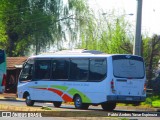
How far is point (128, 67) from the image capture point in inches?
975

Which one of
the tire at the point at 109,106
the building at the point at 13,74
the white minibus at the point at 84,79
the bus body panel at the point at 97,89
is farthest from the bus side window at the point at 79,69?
the building at the point at 13,74

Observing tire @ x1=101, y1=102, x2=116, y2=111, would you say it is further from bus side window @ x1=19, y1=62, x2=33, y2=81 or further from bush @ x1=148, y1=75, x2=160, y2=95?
bush @ x1=148, y1=75, x2=160, y2=95

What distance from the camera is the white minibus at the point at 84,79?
2433 centimetres

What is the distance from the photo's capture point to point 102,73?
24.5m

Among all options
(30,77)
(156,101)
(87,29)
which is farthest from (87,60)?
(87,29)

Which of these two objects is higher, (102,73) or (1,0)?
(1,0)

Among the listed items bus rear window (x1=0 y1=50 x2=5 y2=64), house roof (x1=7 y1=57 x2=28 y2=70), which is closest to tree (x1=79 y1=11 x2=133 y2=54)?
house roof (x1=7 y1=57 x2=28 y2=70)

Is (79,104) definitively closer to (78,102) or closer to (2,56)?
(78,102)

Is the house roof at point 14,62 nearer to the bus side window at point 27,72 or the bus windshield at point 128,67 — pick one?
the bus side window at point 27,72

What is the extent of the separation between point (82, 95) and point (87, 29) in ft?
97.3

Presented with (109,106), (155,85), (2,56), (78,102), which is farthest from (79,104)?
(155,85)

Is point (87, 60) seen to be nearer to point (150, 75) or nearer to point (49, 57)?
point (49, 57)

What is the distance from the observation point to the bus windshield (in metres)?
24.4

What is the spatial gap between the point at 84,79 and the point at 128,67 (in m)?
2.25
